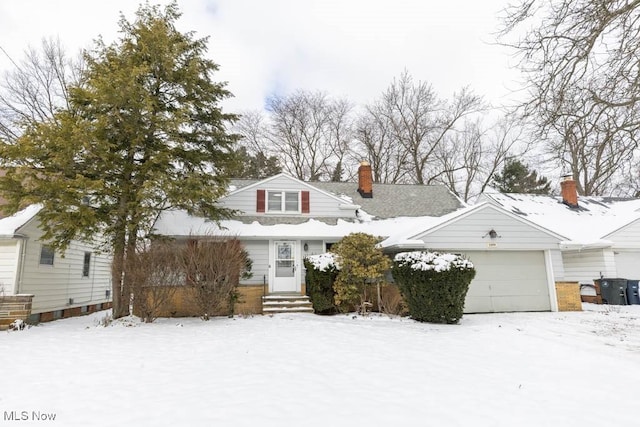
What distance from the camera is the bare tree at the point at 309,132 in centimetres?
2720

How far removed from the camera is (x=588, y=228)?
16.0 metres

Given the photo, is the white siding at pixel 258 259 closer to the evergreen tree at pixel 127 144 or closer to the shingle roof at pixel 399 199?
the evergreen tree at pixel 127 144

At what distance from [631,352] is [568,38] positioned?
5.55m

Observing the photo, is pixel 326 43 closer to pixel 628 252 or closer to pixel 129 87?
pixel 129 87

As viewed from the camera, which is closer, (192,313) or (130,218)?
(130,218)

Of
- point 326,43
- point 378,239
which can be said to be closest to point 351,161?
point 326,43

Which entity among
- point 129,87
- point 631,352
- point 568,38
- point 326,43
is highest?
point 326,43

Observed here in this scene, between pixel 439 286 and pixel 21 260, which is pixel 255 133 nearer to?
pixel 21 260

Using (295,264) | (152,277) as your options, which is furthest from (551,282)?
(152,277)

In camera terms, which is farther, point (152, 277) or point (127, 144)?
point (127, 144)

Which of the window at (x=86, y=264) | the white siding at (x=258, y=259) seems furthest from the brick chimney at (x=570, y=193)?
the window at (x=86, y=264)

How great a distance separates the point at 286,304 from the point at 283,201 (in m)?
4.38

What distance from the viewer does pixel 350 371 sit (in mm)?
4941

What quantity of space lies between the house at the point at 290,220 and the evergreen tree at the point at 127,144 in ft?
5.56
